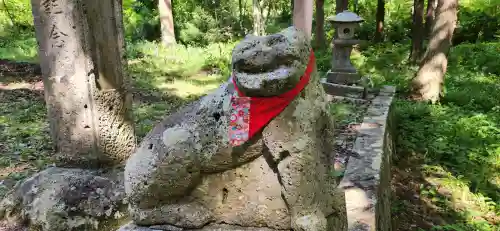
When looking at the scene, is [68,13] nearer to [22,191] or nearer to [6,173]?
[22,191]

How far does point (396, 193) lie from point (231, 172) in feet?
14.7

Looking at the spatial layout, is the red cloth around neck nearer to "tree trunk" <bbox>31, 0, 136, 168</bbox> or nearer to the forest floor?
"tree trunk" <bbox>31, 0, 136, 168</bbox>

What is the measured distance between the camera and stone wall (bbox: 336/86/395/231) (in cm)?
347

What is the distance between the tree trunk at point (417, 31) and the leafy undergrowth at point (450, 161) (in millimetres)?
2479

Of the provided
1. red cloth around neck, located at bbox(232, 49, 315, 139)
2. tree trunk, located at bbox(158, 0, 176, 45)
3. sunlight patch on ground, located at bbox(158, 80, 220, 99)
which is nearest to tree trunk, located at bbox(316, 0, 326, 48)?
tree trunk, located at bbox(158, 0, 176, 45)

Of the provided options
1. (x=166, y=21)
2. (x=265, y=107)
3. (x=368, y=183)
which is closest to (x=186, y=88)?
(x=166, y=21)

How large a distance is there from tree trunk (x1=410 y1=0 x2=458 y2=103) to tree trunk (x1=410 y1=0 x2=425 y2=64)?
3.69 metres

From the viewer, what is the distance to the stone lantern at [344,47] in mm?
8484

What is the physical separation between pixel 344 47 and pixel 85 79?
6.05 m

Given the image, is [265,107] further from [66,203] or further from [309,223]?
[66,203]

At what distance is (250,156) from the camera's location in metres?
2.10

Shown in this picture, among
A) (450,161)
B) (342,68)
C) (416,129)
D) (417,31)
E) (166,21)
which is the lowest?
(450,161)

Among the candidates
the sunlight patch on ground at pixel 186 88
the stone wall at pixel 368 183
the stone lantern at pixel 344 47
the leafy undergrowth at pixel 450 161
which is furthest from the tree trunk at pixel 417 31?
the stone wall at pixel 368 183

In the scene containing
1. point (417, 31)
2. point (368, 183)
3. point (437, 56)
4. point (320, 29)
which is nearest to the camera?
point (368, 183)
